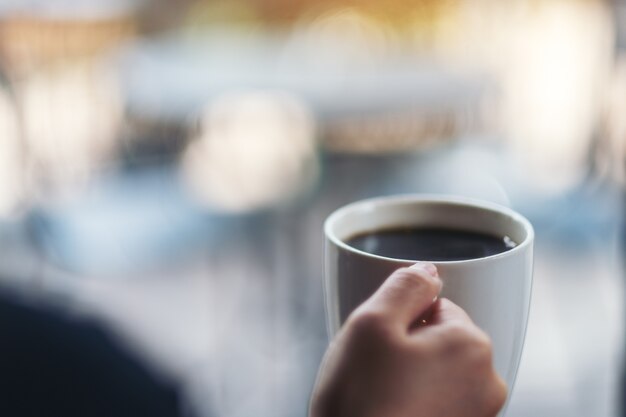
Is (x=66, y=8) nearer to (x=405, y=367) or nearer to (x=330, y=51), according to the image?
(x=330, y=51)

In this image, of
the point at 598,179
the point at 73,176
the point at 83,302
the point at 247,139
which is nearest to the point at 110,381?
the point at 83,302

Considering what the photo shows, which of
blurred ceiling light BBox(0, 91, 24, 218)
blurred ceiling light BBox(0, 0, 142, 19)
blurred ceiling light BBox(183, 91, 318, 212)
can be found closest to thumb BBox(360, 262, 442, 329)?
blurred ceiling light BBox(183, 91, 318, 212)

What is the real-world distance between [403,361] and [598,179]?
6.10 ft

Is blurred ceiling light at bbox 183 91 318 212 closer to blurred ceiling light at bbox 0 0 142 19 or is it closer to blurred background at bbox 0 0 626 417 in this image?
blurred background at bbox 0 0 626 417

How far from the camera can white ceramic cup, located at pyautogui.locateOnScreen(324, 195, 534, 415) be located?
365 mm

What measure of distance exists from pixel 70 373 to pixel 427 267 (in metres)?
0.73

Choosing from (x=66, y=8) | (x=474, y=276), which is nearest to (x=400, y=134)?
(x=66, y=8)

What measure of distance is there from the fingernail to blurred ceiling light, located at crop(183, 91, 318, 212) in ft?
3.85

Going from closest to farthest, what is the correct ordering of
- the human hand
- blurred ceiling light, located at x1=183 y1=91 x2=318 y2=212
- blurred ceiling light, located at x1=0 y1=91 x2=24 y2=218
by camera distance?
the human hand, blurred ceiling light, located at x1=183 y1=91 x2=318 y2=212, blurred ceiling light, located at x1=0 y1=91 x2=24 y2=218

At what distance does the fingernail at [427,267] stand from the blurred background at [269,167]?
0.72m

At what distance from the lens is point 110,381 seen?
970mm

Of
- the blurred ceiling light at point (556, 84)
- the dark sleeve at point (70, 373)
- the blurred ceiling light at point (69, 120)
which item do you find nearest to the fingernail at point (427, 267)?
the dark sleeve at point (70, 373)

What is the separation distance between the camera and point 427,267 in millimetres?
348

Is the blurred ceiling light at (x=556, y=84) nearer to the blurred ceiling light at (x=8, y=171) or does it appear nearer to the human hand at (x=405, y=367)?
the blurred ceiling light at (x=8, y=171)
